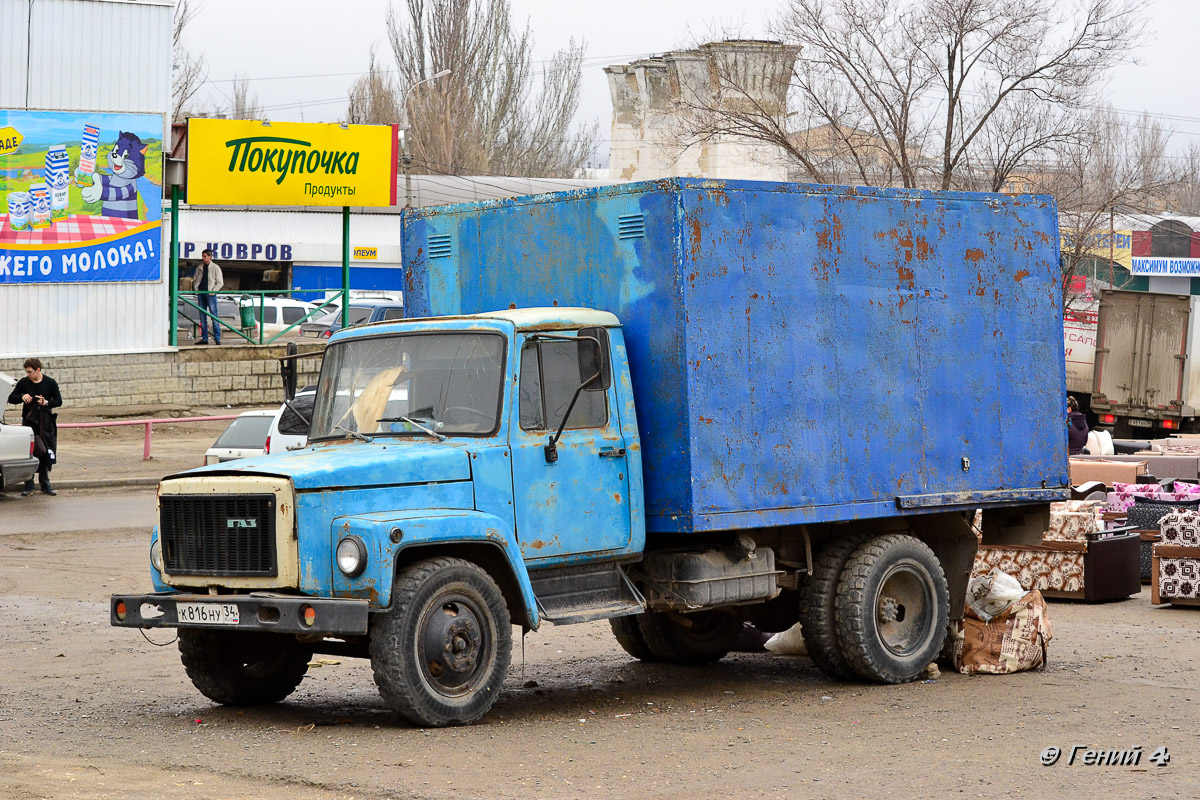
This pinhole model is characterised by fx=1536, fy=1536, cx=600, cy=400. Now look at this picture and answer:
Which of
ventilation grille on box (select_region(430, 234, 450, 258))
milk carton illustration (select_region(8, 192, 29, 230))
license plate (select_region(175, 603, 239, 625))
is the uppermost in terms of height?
milk carton illustration (select_region(8, 192, 29, 230))

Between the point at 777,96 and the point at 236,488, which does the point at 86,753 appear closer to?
the point at 236,488

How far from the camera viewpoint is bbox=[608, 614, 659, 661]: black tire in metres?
10.5

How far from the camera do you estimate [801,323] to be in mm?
9039

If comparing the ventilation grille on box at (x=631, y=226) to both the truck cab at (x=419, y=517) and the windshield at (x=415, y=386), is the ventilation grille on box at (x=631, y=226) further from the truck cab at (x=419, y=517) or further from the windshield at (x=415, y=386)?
the windshield at (x=415, y=386)

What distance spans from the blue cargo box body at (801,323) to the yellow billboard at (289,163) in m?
22.2

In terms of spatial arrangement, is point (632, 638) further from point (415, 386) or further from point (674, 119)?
point (674, 119)

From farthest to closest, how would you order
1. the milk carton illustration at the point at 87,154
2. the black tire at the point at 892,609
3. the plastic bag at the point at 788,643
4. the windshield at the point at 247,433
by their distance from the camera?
the milk carton illustration at the point at 87,154 < the windshield at the point at 247,433 < the plastic bag at the point at 788,643 < the black tire at the point at 892,609

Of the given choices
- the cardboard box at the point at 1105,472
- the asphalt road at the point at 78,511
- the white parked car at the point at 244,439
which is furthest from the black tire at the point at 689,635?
the asphalt road at the point at 78,511

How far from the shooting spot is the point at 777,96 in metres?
29.6

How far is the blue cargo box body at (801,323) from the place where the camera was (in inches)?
338

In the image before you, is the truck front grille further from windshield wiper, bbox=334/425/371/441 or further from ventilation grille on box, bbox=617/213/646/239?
ventilation grille on box, bbox=617/213/646/239

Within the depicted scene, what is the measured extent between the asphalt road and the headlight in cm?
1141

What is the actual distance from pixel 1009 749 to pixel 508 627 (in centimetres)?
255

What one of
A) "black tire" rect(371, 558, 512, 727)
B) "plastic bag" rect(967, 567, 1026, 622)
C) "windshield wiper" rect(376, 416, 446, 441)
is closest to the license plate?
"black tire" rect(371, 558, 512, 727)
